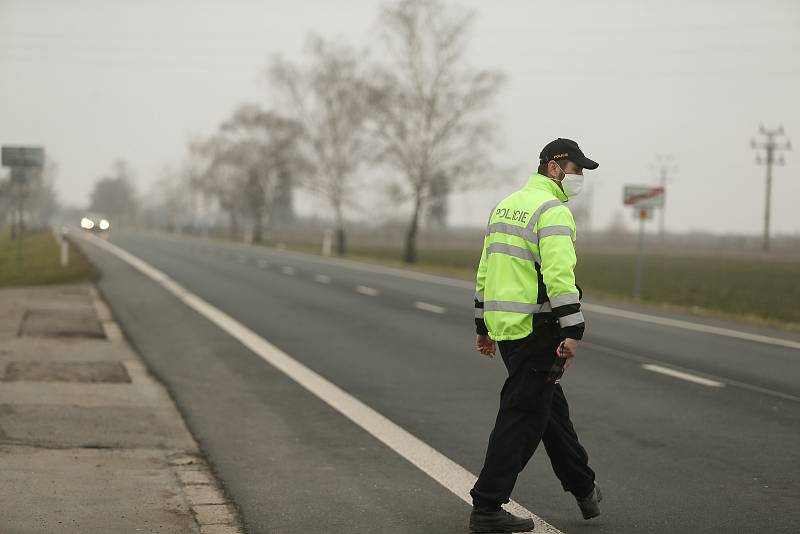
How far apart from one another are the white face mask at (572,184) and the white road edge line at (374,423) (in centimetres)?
160

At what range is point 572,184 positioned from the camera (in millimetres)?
4828

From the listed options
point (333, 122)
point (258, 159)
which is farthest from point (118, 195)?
point (333, 122)

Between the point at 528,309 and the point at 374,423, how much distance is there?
3078mm

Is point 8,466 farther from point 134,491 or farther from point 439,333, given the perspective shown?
point 439,333

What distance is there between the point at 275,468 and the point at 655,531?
91.0 inches

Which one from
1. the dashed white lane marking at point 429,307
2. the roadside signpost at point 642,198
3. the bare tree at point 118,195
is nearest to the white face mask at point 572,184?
the dashed white lane marking at point 429,307

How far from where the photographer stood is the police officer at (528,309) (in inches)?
182

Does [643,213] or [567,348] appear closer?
[567,348]

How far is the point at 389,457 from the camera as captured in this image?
644 centimetres

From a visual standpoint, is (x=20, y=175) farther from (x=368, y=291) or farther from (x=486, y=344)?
(x=486, y=344)

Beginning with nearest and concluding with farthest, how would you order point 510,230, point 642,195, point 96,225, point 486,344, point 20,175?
1. point 510,230
2. point 486,344
3. point 96,225
4. point 642,195
5. point 20,175

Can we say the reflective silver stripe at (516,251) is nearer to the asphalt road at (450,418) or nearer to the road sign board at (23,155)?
the asphalt road at (450,418)

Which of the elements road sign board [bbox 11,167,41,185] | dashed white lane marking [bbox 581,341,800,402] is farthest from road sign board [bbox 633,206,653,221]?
road sign board [bbox 11,167,41,185]

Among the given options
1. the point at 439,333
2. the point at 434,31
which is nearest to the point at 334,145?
the point at 434,31
